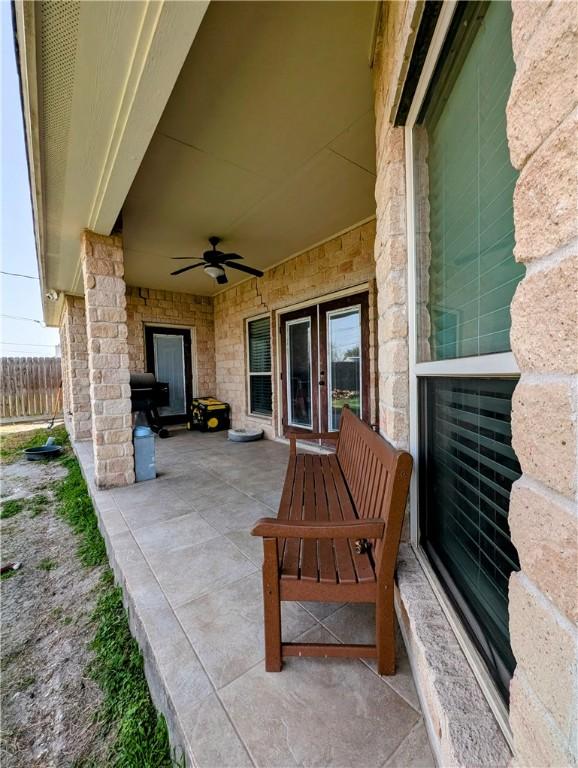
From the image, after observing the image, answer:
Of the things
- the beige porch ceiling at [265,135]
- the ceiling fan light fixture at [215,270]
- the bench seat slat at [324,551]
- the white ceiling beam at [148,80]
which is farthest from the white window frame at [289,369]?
the white ceiling beam at [148,80]

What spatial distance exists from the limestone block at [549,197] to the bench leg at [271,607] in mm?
1112

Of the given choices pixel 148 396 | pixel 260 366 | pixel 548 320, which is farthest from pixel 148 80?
pixel 148 396

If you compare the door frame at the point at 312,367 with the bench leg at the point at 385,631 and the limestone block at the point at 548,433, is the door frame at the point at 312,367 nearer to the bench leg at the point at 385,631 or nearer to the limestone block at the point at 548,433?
the bench leg at the point at 385,631

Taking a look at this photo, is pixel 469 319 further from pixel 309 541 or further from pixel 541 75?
pixel 309 541

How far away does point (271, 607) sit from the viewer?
115 centimetres

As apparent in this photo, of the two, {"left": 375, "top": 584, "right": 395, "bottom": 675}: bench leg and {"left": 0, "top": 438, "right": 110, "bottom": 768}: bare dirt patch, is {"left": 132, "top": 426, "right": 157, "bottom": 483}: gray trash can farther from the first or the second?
{"left": 375, "top": 584, "right": 395, "bottom": 675}: bench leg

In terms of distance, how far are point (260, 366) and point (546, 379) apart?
5254 mm

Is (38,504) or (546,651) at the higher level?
(546,651)

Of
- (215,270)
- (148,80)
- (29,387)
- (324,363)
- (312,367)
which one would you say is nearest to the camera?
(148,80)

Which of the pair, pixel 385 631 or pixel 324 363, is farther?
pixel 324 363

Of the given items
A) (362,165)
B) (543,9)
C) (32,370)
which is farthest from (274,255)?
(32,370)

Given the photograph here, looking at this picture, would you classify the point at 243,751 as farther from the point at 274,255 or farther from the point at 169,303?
the point at 169,303

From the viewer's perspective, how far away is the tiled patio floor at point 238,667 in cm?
93

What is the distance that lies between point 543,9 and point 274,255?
4.42 m
